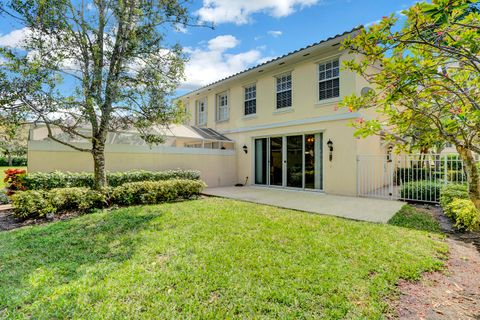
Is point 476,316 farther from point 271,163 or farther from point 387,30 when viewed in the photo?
point 271,163

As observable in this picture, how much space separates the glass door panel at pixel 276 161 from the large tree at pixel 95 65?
663 centimetres

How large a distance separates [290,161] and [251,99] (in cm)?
482

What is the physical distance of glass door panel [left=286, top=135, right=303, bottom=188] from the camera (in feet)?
40.4

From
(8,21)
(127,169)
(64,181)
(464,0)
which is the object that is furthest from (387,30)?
(127,169)

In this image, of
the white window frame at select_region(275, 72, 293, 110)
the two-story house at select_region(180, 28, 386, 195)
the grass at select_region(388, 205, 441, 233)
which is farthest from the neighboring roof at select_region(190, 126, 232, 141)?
the grass at select_region(388, 205, 441, 233)

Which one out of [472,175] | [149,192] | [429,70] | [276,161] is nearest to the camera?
[429,70]

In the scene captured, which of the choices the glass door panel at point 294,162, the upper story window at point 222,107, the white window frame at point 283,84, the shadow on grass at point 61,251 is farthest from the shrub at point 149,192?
the upper story window at point 222,107

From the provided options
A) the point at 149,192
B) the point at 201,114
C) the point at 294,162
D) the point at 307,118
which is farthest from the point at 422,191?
the point at 201,114

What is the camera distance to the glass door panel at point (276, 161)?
13.2 meters

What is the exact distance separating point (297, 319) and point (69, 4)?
931cm

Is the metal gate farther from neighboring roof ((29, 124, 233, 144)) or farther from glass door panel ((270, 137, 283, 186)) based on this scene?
neighboring roof ((29, 124, 233, 144))

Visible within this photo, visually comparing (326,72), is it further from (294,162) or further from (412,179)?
(412,179)

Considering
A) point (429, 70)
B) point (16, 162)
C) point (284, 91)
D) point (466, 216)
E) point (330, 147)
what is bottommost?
point (466, 216)

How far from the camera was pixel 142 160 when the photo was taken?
37.5 feet
